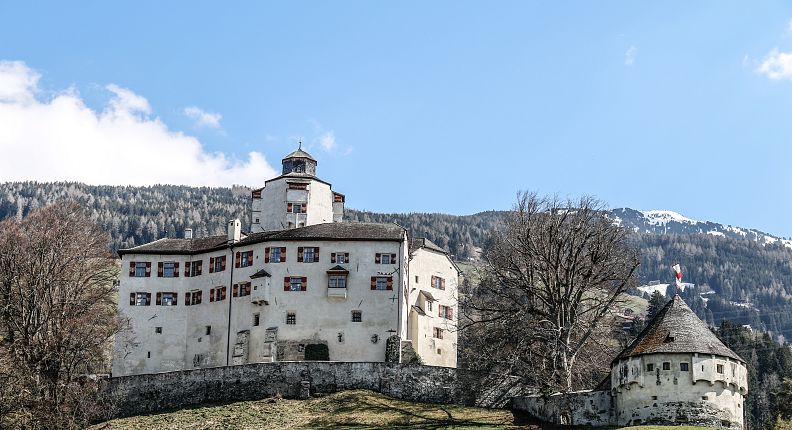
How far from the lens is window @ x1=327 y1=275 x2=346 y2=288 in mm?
81562

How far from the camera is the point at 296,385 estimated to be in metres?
73.0

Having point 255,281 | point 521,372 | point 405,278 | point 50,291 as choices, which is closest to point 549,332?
point 521,372

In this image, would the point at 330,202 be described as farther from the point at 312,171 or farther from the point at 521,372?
the point at 521,372

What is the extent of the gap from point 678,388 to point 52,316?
40.4m

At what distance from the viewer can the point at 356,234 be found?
83.6 m

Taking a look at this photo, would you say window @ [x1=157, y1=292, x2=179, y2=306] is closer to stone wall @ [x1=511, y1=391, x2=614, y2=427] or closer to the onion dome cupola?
the onion dome cupola

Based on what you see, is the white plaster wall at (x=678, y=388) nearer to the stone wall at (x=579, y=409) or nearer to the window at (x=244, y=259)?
the stone wall at (x=579, y=409)

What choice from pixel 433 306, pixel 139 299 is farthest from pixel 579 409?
pixel 139 299

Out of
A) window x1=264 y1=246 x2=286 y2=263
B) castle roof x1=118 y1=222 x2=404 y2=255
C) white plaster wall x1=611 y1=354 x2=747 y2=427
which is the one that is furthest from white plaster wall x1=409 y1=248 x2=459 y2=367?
white plaster wall x1=611 y1=354 x2=747 y2=427

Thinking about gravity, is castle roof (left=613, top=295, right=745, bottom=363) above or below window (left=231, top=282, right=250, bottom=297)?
below

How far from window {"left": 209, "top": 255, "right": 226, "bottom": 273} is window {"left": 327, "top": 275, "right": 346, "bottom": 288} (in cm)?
1020

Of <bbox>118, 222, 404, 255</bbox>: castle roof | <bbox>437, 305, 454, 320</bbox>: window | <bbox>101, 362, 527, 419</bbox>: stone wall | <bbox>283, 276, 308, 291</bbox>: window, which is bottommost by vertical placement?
<bbox>101, 362, 527, 419</bbox>: stone wall

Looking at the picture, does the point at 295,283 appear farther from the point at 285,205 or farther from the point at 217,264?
the point at 285,205

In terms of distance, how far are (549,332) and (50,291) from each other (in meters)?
33.2
